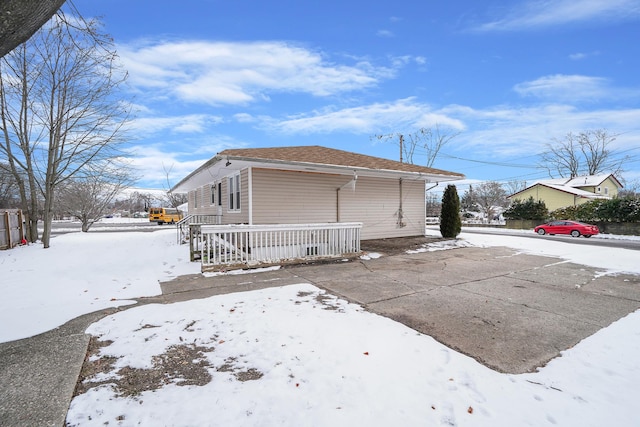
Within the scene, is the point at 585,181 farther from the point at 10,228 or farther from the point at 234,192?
the point at 10,228

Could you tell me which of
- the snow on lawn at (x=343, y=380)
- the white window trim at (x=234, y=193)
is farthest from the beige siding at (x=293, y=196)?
the snow on lawn at (x=343, y=380)

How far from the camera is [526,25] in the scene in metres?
10.3

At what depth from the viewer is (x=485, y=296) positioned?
15.9 feet

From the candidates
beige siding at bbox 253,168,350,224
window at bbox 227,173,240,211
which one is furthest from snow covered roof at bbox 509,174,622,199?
window at bbox 227,173,240,211

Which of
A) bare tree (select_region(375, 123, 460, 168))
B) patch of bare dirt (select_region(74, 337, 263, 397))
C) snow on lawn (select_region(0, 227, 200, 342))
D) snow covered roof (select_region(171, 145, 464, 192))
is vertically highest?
bare tree (select_region(375, 123, 460, 168))

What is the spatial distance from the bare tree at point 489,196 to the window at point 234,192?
36.4 metres

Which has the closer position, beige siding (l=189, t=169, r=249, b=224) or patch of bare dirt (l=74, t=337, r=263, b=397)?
patch of bare dirt (l=74, t=337, r=263, b=397)

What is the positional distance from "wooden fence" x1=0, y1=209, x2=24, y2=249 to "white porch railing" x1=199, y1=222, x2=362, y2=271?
345 inches

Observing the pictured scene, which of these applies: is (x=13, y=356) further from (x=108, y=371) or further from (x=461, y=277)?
(x=461, y=277)

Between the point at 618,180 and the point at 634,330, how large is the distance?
4889cm

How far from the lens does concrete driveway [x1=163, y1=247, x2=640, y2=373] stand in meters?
3.20

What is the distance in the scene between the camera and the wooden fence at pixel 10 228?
10.7m

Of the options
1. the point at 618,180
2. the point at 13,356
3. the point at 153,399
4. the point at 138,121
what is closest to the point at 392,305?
the point at 153,399

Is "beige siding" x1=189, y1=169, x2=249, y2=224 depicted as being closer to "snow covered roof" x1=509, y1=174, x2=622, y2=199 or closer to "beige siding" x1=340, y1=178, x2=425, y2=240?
"beige siding" x1=340, y1=178, x2=425, y2=240
